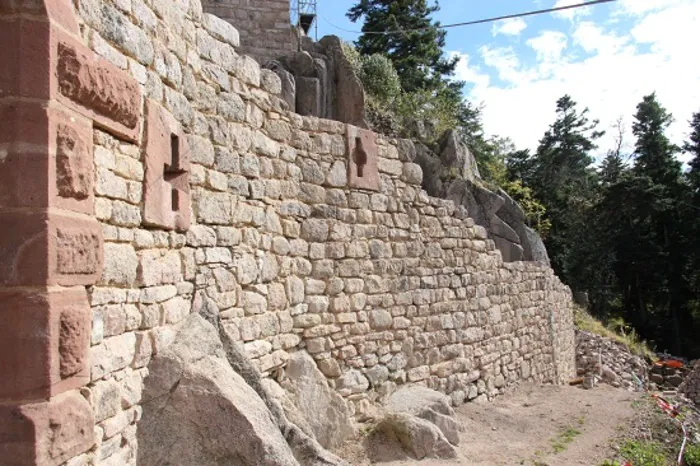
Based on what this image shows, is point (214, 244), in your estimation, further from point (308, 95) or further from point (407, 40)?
point (407, 40)

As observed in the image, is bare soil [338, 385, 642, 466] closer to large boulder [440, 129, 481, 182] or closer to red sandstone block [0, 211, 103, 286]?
red sandstone block [0, 211, 103, 286]

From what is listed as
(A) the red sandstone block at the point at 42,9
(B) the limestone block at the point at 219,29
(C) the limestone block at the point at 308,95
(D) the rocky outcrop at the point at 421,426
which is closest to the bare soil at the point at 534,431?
(D) the rocky outcrop at the point at 421,426

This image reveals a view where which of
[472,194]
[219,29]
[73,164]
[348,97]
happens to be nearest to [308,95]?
[348,97]

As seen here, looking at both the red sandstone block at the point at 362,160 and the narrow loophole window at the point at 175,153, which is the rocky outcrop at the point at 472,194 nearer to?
the red sandstone block at the point at 362,160

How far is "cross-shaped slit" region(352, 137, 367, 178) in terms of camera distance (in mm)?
6969

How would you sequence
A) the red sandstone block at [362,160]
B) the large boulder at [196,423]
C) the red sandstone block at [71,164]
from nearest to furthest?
the red sandstone block at [71,164]
the large boulder at [196,423]
the red sandstone block at [362,160]

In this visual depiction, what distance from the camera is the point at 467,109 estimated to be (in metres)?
27.8

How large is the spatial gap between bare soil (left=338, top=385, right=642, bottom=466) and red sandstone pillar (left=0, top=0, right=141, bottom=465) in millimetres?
3473

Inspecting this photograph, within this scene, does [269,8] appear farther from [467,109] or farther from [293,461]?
[467,109]

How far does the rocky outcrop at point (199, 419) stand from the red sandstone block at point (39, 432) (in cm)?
87

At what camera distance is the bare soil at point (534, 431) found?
19.7 ft

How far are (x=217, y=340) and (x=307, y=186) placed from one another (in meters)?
2.32

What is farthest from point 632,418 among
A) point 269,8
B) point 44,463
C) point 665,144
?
point 665,144

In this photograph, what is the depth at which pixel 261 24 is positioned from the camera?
13867 mm
